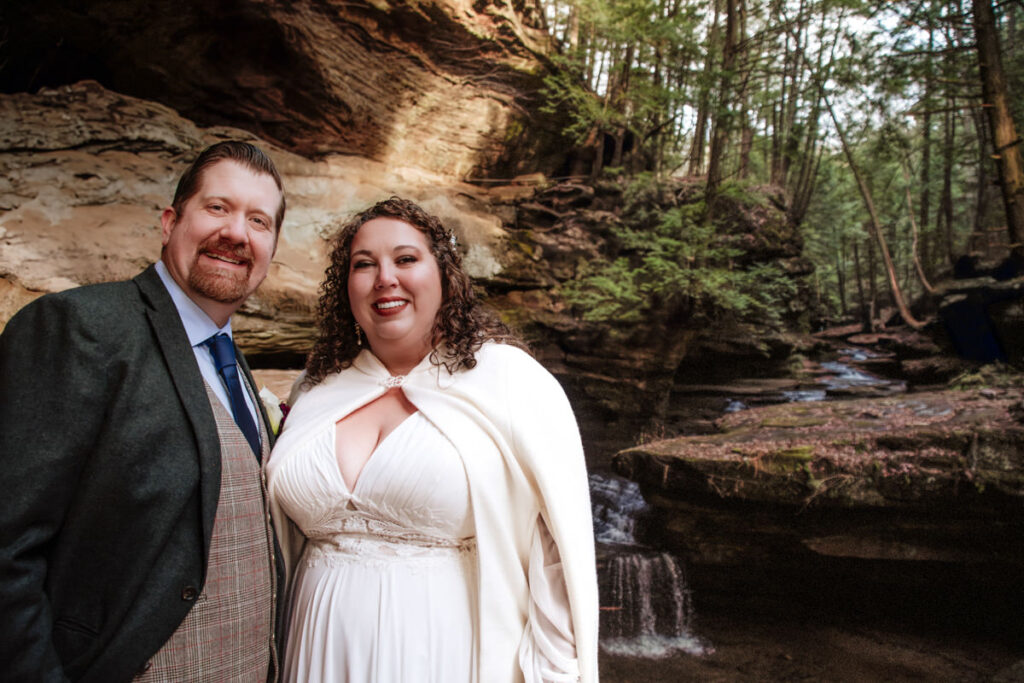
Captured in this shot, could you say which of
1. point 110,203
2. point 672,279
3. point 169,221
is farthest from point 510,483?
point 672,279

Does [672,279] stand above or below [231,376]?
above

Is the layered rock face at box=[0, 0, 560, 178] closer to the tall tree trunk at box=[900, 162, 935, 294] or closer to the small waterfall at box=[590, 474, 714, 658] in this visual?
the tall tree trunk at box=[900, 162, 935, 294]

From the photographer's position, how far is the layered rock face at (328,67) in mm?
7211

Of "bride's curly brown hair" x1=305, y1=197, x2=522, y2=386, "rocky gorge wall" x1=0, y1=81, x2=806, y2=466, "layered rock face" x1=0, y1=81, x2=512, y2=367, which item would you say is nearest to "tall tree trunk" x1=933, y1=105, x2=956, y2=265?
"rocky gorge wall" x1=0, y1=81, x2=806, y2=466

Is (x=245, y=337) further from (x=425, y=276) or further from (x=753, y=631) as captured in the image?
(x=753, y=631)

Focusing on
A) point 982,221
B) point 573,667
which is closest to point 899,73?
point 573,667

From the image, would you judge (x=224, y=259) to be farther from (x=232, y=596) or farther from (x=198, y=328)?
(x=232, y=596)

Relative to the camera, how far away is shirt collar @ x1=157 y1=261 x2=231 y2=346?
5.30 ft

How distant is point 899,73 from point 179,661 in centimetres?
958

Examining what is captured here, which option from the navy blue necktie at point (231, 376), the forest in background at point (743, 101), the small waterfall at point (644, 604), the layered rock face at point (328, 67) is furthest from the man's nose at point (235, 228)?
the layered rock face at point (328, 67)

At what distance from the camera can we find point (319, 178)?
873 centimetres

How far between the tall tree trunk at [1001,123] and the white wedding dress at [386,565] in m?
6.60

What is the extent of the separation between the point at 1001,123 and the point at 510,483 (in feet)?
23.1

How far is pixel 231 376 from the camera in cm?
168
